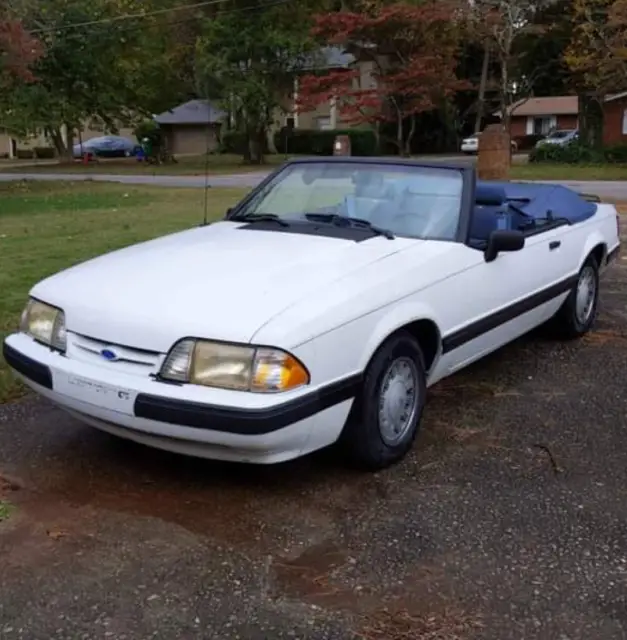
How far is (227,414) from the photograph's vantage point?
3.37 m

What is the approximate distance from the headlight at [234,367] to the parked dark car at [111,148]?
52.8 m

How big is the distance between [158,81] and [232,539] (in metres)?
45.3

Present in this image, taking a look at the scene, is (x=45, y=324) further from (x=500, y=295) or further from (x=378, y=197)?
(x=500, y=295)

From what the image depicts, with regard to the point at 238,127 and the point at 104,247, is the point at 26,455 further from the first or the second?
the point at 238,127

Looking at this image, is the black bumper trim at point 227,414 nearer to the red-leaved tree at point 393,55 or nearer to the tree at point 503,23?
the tree at point 503,23

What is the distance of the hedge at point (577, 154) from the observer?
33812mm

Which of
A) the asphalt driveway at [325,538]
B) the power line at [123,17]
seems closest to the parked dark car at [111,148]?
the power line at [123,17]

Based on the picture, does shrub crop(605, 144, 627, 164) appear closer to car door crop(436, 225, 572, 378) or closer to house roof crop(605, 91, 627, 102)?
house roof crop(605, 91, 627, 102)

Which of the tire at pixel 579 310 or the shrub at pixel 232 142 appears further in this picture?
the shrub at pixel 232 142

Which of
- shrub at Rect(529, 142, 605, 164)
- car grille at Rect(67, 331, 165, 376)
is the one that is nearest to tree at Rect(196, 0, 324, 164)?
shrub at Rect(529, 142, 605, 164)

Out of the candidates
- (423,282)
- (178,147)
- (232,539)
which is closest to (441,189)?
(423,282)

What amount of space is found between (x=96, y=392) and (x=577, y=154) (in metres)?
33.5

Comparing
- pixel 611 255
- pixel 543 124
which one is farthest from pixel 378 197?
pixel 543 124

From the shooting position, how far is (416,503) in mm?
3709
